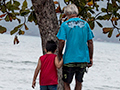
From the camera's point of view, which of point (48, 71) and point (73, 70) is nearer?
point (73, 70)

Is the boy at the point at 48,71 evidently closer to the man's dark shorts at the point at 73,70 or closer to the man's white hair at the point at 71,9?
the man's dark shorts at the point at 73,70

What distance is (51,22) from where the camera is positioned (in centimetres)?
634

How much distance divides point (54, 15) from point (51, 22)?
0.21m

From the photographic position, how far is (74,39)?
4730 mm

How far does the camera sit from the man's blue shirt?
4.71m

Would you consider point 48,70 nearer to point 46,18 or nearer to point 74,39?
point 74,39

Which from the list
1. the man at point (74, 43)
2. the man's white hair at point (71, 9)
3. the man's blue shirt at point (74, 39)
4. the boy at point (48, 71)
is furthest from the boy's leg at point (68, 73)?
the man's white hair at point (71, 9)

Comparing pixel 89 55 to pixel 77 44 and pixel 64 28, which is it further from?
pixel 64 28

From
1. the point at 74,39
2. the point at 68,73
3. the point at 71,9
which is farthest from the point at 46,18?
the point at 68,73

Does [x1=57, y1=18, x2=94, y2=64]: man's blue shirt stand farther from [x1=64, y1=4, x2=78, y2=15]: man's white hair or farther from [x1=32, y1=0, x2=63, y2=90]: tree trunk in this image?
[x1=32, y1=0, x2=63, y2=90]: tree trunk

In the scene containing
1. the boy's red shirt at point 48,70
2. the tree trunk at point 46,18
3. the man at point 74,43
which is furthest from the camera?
the tree trunk at point 46,18

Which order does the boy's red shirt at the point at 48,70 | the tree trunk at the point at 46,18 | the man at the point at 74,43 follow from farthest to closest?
the tree trunk at the point at 46,18, the boy's red shirt at the point at 48,70, the man at the point at 74,43

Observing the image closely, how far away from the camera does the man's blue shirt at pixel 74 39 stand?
4715 millimetres

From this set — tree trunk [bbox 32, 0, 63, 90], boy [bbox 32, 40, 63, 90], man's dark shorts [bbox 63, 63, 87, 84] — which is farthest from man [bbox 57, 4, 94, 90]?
tree trunk [bbox 32, 0, 63, 90]
